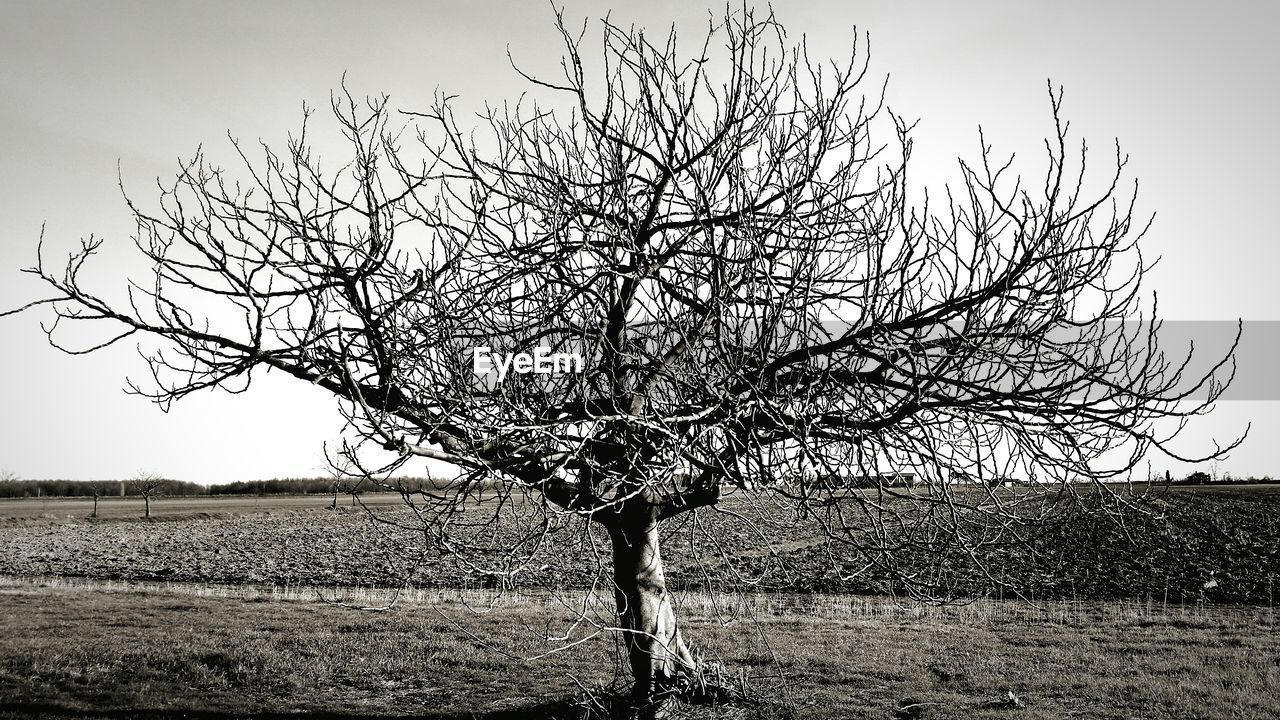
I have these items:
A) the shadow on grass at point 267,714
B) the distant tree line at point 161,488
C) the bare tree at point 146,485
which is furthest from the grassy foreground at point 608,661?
the distant tree line at point 161,488

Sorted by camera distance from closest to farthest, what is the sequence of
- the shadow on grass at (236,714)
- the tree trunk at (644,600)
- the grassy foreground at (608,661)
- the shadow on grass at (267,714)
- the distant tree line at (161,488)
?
1. the tree trunk at (644,600)
2. the shadow on grass at (267,714)
3. the shadow on grass at (236,714)
4. the grassy foreground at (608,661)
5. the distant tree line at (161,488)

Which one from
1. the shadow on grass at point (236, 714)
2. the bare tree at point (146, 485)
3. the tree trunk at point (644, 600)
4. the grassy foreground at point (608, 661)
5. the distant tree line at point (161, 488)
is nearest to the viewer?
the tree trunk at point (644, 600)

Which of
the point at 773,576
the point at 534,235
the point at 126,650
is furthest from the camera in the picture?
the point at 773,576

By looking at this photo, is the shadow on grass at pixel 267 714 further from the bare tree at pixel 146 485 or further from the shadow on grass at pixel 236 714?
the bare tree at pixel 146 485

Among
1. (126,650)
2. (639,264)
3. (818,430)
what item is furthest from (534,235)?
(126,650)

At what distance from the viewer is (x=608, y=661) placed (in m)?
10.9

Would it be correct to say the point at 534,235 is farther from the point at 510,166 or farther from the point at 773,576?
the point at 773,576

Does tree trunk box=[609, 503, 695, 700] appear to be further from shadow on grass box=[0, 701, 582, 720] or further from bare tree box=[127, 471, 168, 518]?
bare tree box=[127, 471, 168, 518]

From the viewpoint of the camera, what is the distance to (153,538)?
33562 millimetres

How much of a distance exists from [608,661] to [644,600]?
421 cm

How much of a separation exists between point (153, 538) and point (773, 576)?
90.5 ft

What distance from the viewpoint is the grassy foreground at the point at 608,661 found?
28.2 ft

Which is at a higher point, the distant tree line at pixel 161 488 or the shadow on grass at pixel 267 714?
the shadow on grass at pixel 267 714

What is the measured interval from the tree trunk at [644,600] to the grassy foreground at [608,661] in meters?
0.71
